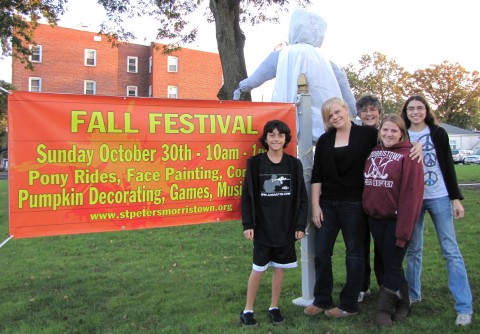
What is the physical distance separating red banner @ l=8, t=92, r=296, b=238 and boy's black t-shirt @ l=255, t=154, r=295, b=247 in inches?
16.1

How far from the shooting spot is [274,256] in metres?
3.73

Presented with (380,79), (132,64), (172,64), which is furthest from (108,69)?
(380,79)

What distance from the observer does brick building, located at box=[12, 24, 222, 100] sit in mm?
35438

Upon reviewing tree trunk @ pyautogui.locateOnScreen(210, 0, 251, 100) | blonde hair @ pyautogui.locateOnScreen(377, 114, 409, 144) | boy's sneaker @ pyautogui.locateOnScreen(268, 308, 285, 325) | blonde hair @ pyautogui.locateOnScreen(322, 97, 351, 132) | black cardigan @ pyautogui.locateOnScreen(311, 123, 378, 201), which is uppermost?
tree trunk @ pyautogui.locateOnScreen(210, 0, 251, 100)

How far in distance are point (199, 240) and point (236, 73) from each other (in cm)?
467

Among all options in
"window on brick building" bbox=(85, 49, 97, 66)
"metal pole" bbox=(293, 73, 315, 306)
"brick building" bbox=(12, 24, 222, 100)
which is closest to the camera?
"metal pole" bbox=(293, 73, 315, 306)

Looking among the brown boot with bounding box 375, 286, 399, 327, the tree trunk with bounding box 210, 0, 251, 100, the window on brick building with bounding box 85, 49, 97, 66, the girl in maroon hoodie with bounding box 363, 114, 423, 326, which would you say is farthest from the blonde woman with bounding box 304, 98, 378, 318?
the window on brick building with bounding box 85, 49, 97, 66

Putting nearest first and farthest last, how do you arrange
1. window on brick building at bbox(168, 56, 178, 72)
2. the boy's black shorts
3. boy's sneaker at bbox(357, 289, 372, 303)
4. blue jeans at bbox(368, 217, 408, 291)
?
blue jeans at bbox(368, 217, 408, 291), the boy's black shorts, boy's sneaker at bbox(357, 289, 372, 303), window on brick building at bbox(168, 56, 178, 72)

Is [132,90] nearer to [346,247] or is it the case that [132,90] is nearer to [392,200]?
[346,247]

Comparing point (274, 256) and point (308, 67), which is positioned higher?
point (308, 67)

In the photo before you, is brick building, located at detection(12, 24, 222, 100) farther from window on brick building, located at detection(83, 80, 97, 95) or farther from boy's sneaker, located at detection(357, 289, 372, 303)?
boy's sneaker, located at detection(357, 289, 372, 303)

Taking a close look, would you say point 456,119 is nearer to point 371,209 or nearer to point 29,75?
point 29,75

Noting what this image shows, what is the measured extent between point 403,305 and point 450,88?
6433cm

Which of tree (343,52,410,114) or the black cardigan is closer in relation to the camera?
the black cardigan
